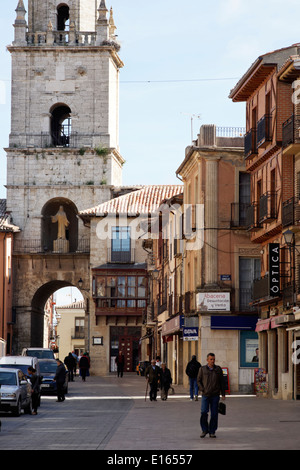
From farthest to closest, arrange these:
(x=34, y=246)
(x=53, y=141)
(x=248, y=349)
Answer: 1. (x=53, y=141)
2. (x=34, y=246)
3. (x=248, y=349)

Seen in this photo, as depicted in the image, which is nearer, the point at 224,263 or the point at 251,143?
the point at 251,143

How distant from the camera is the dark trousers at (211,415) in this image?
18.8 metres

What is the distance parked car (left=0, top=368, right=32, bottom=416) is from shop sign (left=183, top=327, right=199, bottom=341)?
48.9 ft

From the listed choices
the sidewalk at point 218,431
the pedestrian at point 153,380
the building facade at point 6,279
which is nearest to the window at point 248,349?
the pedestrian at point 153,380

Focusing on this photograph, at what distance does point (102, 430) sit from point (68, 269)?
5879 centimetres

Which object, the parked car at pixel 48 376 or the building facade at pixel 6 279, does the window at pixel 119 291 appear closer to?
the building facade at pixel 6 279

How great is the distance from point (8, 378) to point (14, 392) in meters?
1.19

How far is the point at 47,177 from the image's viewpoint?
79.2m

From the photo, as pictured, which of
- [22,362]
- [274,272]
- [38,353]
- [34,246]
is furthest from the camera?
[34,246]

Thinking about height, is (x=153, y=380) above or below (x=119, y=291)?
below

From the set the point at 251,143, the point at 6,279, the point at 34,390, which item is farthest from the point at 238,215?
the point at 6,279

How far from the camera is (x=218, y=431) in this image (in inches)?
800

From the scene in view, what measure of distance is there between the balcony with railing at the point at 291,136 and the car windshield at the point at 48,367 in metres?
13.7

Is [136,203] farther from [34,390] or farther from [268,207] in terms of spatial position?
[34,390]
